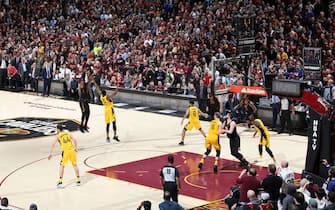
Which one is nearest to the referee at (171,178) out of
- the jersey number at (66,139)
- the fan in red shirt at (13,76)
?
the jersey number at (66,139)

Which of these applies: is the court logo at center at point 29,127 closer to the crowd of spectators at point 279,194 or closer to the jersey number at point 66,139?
the jersey number at point 66,139

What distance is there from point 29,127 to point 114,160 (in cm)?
578

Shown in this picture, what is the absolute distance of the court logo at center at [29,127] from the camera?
74.5 ft

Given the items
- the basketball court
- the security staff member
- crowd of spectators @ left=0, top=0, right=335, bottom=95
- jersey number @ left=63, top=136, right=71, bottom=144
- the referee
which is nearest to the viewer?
the referee

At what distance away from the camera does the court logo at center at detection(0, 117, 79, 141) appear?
2272cm

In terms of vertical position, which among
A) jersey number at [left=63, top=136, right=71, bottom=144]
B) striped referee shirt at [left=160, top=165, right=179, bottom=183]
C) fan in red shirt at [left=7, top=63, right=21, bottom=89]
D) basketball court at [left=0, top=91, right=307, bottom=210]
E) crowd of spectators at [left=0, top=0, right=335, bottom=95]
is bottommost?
basketball court at [left=0, top=91, right=307, bottom=210]

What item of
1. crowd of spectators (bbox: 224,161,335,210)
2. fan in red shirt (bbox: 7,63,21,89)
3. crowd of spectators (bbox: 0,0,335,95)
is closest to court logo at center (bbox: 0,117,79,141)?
crowd of spectators (bbox: 0,0,335,95)

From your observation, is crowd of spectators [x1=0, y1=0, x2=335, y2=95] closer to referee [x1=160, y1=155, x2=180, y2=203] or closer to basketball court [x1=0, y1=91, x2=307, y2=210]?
basketball court [x1=0, y1=91, x2=307, y2=210]

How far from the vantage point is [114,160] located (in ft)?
63.6

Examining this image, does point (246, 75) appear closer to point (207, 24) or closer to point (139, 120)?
point (139, 120)

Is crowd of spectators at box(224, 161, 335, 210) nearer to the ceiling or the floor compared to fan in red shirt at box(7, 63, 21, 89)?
nearer to the floor

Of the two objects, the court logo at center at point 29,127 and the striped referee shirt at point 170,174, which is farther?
the court logo at center at point 29,127

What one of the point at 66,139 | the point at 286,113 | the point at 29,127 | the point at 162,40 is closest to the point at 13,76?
the point at 162,40

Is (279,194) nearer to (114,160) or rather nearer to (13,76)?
(114,160)
